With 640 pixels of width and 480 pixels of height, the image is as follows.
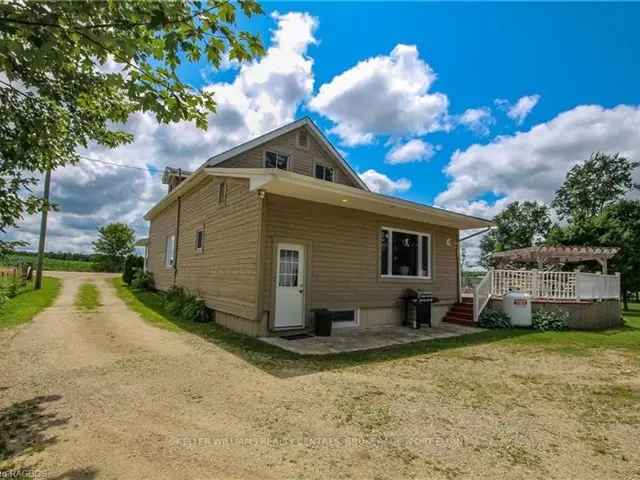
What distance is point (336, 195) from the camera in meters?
7.79

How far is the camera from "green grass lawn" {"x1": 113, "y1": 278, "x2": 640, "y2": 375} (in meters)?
5.66

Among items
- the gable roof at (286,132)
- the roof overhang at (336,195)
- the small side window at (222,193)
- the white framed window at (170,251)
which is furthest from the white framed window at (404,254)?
the white framed window at (170,251)

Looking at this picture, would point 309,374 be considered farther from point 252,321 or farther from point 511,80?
point 511,80

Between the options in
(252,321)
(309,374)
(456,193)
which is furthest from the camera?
(456,193)

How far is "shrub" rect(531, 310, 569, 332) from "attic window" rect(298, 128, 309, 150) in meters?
10.0

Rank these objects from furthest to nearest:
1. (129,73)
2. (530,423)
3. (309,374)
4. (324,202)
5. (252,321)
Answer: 1. (324,202)
2. (252,321)
3. (309,374)
4. (530,423)
5. (129,73)

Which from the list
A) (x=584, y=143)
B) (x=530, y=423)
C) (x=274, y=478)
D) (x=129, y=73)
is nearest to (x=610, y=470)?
(x=530, y=423)

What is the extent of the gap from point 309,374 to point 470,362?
3.00 meters

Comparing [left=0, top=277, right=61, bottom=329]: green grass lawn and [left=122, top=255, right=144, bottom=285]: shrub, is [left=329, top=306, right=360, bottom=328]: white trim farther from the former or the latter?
[left=122, top=255, right=144, bottom=285]: shrub

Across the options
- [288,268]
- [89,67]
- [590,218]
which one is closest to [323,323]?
[288,268]

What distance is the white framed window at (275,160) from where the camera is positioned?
12867 millimetres

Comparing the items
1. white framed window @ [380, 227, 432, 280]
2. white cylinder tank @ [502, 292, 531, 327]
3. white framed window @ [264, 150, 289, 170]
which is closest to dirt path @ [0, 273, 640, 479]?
white framed window @ [380, 227, 432, 280]

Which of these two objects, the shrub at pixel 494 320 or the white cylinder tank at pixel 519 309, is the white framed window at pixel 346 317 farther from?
the white cylinder tank at pixel 519 309

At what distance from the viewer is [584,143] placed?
1072 inches
